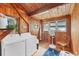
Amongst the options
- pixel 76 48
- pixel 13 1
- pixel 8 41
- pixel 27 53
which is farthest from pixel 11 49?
pixel 76 48

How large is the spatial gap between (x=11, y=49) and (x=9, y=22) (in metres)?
0.43

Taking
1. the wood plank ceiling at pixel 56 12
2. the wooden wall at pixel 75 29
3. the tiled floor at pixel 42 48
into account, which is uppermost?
the wood plank ceiling at pixel 56 12

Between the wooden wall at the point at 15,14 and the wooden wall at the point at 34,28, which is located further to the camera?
the wooden wall at the point at 34,28

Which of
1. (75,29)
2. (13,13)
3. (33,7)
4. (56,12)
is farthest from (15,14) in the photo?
(75,29)

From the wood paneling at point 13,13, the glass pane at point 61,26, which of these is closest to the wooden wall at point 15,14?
the wood paneling at point 13,13

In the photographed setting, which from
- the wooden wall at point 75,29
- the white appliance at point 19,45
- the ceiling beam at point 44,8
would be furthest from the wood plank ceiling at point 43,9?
the white appliance at point 19,45

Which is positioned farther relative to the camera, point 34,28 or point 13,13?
point 34,28

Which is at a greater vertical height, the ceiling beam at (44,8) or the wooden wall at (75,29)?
the ceiling beam at (44,8)

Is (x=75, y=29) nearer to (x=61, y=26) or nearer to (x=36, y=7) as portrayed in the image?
(x=61, y=26)

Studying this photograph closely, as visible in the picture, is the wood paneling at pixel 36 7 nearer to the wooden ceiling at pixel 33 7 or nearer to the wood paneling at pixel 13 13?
the wooden ceiling at pixel 33 7

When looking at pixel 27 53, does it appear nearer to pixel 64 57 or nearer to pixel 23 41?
pixel 23 41

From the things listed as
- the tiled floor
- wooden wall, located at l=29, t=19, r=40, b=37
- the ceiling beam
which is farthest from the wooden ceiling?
the tiled floor

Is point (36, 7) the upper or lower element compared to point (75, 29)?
upper

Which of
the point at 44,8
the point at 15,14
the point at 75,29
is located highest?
the point at 44,8
